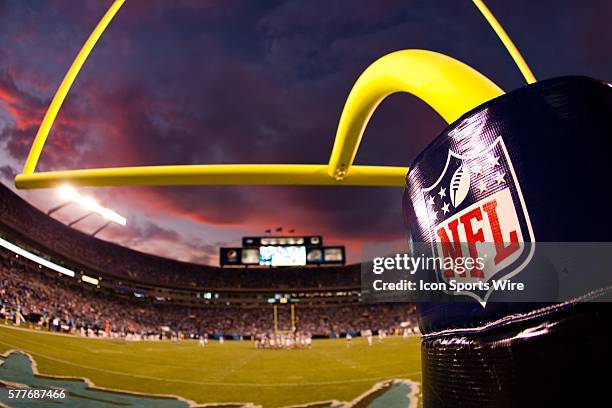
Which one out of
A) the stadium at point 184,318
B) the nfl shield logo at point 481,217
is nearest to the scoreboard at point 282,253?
the stadium at point 184,318

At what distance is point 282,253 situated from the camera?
39781 millimetres

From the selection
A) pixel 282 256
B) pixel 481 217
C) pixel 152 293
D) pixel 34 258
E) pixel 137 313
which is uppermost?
pixel 282 256

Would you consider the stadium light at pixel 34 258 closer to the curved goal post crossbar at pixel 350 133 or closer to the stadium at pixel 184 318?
the stadium at pixel 184 318

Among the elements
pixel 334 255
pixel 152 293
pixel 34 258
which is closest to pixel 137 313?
pixel 152 293

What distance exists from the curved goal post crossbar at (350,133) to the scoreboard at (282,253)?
37.4 meters

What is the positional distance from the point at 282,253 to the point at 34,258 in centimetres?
2202

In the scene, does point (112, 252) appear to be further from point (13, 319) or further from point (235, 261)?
point (13, 319)

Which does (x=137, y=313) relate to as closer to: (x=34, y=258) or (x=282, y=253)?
(x=34, y=258)

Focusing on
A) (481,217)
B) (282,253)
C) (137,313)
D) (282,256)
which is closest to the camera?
(481,217)

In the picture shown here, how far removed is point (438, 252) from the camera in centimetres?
107

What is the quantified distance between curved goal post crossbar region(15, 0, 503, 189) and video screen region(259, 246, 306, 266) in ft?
123

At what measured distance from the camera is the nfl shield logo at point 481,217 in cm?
85

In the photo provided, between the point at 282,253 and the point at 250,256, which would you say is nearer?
the point at 282,253

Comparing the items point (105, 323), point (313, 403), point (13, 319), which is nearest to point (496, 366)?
point (313, 403)
